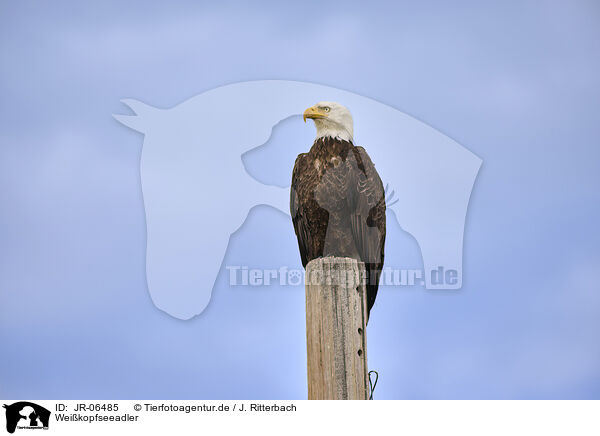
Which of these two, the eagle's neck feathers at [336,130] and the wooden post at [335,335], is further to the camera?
the eagle's neck feathers at [336,130]

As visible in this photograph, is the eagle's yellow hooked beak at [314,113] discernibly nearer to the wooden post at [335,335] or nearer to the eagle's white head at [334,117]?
the eagle's white head at [334,117]

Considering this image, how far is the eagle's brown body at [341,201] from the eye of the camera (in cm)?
554

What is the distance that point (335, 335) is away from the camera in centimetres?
322

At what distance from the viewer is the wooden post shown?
10.6 feet

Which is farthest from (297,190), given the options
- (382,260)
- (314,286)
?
(314,286)

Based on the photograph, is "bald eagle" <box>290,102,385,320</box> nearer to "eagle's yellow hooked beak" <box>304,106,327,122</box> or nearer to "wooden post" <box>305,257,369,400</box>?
"eagle's yellow hooked beak" <box>304,106,327,122</box>

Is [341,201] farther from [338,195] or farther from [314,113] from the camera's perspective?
[314,113]

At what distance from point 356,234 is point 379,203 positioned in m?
0.31

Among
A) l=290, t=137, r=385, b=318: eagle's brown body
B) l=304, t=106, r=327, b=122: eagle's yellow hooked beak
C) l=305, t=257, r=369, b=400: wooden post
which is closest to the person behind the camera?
l=305, t=257, r=369, b=400: wooden post
